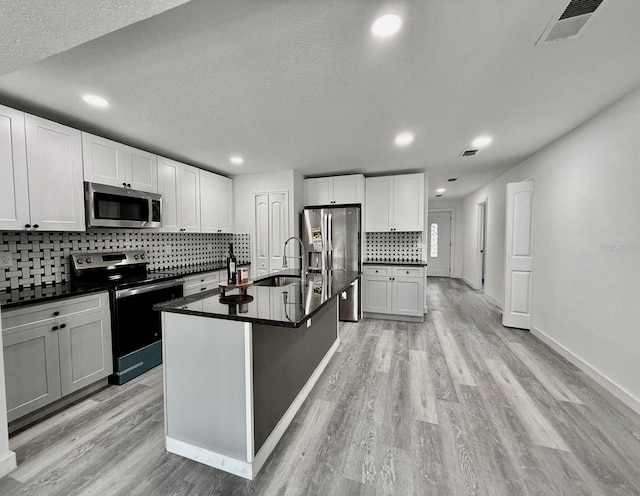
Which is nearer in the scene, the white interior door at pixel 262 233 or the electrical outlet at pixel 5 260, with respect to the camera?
the electrical outlet at pixel 5 260

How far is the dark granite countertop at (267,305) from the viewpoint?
1278 millimetres

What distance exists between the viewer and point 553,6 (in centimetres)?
122

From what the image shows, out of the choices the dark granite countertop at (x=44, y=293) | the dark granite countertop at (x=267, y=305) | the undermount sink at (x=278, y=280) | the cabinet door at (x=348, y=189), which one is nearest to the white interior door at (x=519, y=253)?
the cabinet door at (x=348, y=189)

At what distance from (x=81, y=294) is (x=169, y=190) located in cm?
164

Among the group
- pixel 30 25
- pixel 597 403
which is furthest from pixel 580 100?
pixel 30 25

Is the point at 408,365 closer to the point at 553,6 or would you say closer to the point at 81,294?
the point at 553,6

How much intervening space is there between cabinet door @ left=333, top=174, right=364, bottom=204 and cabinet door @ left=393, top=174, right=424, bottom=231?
0.59 metres

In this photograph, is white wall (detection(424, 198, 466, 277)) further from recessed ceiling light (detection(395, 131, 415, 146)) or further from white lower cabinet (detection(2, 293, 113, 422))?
white lower cabinet (detection(2, 293, 113, 422))

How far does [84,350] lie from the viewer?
216 centimetres

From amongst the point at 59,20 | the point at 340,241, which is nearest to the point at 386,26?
the point at 59,20

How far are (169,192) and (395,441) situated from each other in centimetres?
353

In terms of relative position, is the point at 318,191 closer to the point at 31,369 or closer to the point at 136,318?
the point at 136,318

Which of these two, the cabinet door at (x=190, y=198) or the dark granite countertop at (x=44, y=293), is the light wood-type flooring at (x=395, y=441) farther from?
the cabinet door at (x=190, y=198)

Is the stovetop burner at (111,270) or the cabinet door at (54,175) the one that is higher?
the cabinet door at (54,175)
